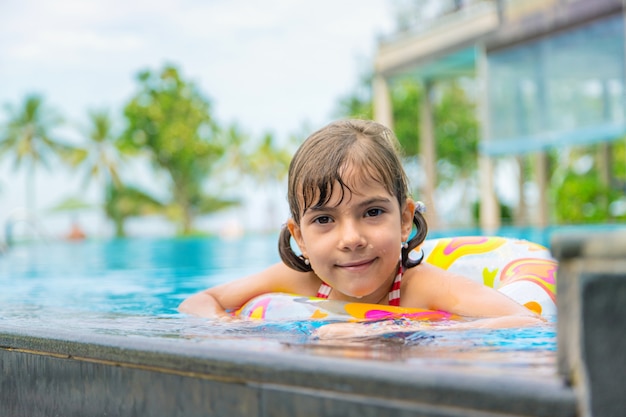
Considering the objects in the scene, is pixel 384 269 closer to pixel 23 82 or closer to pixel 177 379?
pixel 177 379

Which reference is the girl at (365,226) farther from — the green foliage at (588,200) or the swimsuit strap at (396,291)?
the green foliage at (588,200)

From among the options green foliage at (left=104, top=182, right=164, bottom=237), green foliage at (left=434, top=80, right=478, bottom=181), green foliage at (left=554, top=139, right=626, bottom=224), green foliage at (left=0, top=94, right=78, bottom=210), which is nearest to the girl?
green foliage at (left=554, top=139, right=626, bottom=224)

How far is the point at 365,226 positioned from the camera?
8.05 feet

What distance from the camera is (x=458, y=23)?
56.0ft

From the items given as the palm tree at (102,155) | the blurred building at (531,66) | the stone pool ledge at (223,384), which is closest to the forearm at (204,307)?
the stone pool ledge at (223,384)

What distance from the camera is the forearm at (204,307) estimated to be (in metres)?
2.88

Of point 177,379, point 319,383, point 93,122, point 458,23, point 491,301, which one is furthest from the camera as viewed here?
point 93,122

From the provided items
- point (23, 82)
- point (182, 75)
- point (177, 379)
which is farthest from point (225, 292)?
point (23, 82)

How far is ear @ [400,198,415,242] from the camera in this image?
2725 mm

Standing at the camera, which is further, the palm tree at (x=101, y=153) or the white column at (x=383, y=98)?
the palm tree at (x=101, y=153)

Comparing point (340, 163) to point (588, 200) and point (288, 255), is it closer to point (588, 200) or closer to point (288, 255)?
point (288, 255)

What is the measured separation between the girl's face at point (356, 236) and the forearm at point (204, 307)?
1.71 feet

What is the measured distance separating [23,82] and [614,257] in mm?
79649

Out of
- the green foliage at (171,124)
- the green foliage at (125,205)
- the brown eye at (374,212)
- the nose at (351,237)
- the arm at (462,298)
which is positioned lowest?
the arm at (462,298)
